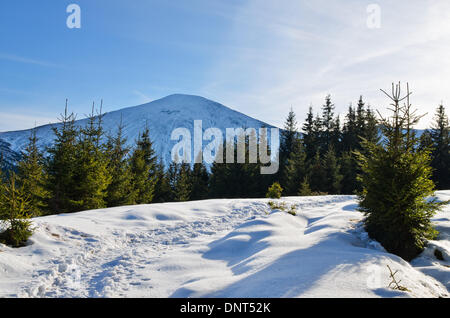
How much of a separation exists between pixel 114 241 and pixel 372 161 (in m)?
7.93

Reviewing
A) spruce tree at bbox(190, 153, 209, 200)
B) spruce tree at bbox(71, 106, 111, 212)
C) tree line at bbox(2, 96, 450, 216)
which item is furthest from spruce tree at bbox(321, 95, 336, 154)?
spruce tree at bbox(71, 106, 111, 212)

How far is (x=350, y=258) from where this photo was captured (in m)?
4.73

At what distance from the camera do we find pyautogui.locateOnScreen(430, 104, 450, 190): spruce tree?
1364 inches

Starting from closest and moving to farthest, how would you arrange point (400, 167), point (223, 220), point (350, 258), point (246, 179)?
point (350, 258), point (400, 167), point (223, 220), point (246, 179)

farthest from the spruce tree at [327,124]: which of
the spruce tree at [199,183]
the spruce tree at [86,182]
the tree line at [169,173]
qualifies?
the spruce tree at [86,182]

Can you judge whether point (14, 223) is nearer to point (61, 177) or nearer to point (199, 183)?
point (61, 177)

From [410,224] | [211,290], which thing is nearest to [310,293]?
[211,290]

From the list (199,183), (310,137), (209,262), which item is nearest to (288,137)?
(310,137)

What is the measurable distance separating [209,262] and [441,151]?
44.8 meters

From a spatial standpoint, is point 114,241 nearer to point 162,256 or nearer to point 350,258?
point 162,256

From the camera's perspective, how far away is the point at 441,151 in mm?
36219

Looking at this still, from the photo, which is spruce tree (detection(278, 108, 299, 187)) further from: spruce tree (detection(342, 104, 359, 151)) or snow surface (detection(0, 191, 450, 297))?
snow surface (detection(0, 191, 450, 297))

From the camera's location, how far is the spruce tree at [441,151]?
114 feet

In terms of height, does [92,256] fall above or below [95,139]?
below
